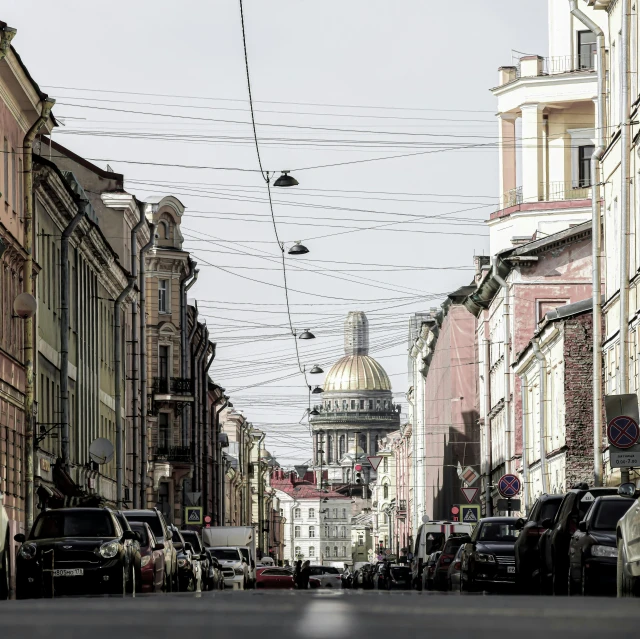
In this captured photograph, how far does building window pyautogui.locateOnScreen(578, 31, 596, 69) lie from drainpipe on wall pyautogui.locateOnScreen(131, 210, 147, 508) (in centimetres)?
1796

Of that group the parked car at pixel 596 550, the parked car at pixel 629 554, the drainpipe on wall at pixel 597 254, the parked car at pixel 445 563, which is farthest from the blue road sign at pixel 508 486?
the parked car at pixel 629 554

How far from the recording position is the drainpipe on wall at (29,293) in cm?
4103

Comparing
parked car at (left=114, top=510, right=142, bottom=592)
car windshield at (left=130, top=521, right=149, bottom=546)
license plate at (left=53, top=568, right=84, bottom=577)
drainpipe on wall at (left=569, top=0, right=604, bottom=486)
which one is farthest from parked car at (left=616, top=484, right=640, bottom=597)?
drainpipe on wall at (left=569, top=0, right=604, bottom=486)

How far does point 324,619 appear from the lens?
33.0ft

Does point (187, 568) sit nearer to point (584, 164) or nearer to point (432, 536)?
point (432, 536)

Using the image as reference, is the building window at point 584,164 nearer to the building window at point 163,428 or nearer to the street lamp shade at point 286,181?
the building window at point 163,428

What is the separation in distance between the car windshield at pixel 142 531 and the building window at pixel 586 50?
44641 millimetres

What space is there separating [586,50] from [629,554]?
176ft

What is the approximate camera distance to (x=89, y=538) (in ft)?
75.6

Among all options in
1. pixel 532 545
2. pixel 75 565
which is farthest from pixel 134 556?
pixel 532 545

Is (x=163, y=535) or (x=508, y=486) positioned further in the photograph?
(x=508, y=486)

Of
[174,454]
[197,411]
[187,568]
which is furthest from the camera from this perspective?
[197,411]

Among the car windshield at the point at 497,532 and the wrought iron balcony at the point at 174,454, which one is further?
the wrought iron balcony at the point at 174,454

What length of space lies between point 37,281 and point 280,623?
118ft
